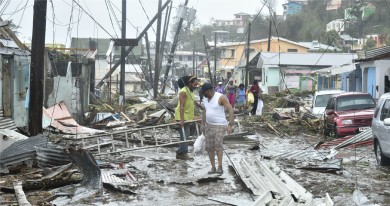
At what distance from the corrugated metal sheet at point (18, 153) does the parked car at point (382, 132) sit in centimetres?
684

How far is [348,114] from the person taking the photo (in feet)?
65.2

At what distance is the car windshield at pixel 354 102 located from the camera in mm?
20750

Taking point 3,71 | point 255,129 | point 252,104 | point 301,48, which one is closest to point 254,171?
point 3,71

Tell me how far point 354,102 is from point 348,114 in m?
1.30

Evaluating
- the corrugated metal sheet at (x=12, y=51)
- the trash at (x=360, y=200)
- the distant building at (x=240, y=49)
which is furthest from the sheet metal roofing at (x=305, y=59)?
the trash at (x=360, y=200)

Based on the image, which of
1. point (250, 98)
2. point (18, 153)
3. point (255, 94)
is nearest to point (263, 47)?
point (250, 98)

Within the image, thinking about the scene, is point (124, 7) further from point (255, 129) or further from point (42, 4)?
point (42, 4)

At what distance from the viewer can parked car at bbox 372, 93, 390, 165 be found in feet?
40.3

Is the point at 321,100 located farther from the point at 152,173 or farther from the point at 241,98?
the point at 152,173

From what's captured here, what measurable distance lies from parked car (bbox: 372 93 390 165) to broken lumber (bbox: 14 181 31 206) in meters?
6.99

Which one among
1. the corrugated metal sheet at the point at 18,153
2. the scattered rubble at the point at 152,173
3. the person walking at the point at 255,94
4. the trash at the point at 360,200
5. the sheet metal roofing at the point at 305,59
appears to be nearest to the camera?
the trash at the point at 360,200

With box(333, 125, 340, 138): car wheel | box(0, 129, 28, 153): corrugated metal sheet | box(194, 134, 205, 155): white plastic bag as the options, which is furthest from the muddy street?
box(333, 125, 340, 138): car wheel

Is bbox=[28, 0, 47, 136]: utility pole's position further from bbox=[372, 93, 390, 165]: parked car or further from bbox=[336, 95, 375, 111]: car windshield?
bbox=[336, 95, 375, 111]: car windshield

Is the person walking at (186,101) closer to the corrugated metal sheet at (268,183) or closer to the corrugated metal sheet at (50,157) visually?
the corrugated metal sheet at (268,183)
